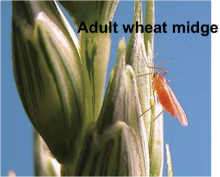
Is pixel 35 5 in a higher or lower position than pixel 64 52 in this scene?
higher

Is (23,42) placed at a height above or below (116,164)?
above

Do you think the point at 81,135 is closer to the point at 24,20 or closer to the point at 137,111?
the point at 137,111

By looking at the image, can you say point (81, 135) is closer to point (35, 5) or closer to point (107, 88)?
point (107, 88)

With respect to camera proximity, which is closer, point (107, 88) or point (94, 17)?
point (107, 88)
